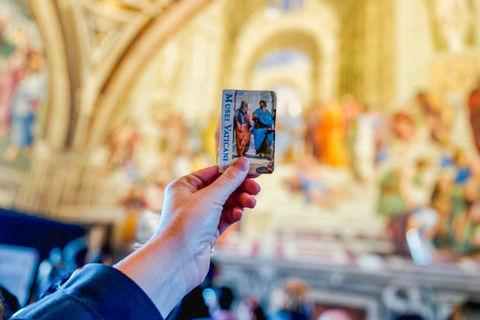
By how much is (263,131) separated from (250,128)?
53 mm

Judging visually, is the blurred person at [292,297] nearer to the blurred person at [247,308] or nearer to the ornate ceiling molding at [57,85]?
the blurred person at [247,308]

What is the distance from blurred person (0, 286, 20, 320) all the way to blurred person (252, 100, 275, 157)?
90 cm

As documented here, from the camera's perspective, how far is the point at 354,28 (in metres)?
7.72

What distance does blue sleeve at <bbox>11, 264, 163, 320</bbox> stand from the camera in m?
0.69

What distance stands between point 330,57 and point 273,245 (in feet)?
14.0

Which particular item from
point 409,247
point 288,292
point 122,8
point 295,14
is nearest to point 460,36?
point 295,14

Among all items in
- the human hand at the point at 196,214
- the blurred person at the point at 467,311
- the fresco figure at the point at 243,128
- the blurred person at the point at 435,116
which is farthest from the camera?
the blurred person at the point at 435,116

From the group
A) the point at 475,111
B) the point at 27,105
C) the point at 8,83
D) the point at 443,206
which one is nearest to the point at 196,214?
the point at 443,206

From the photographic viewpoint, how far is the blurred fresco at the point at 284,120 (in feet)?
20.2

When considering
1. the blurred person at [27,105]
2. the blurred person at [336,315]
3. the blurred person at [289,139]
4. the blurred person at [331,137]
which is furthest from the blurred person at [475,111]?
the blurred person at [27,105]

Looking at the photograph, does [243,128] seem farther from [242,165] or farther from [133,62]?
[133,62]

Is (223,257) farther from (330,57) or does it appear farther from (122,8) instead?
(122,8)

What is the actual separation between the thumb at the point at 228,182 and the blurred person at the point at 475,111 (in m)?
6.44

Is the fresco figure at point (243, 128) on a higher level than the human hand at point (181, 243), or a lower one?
A: higher
